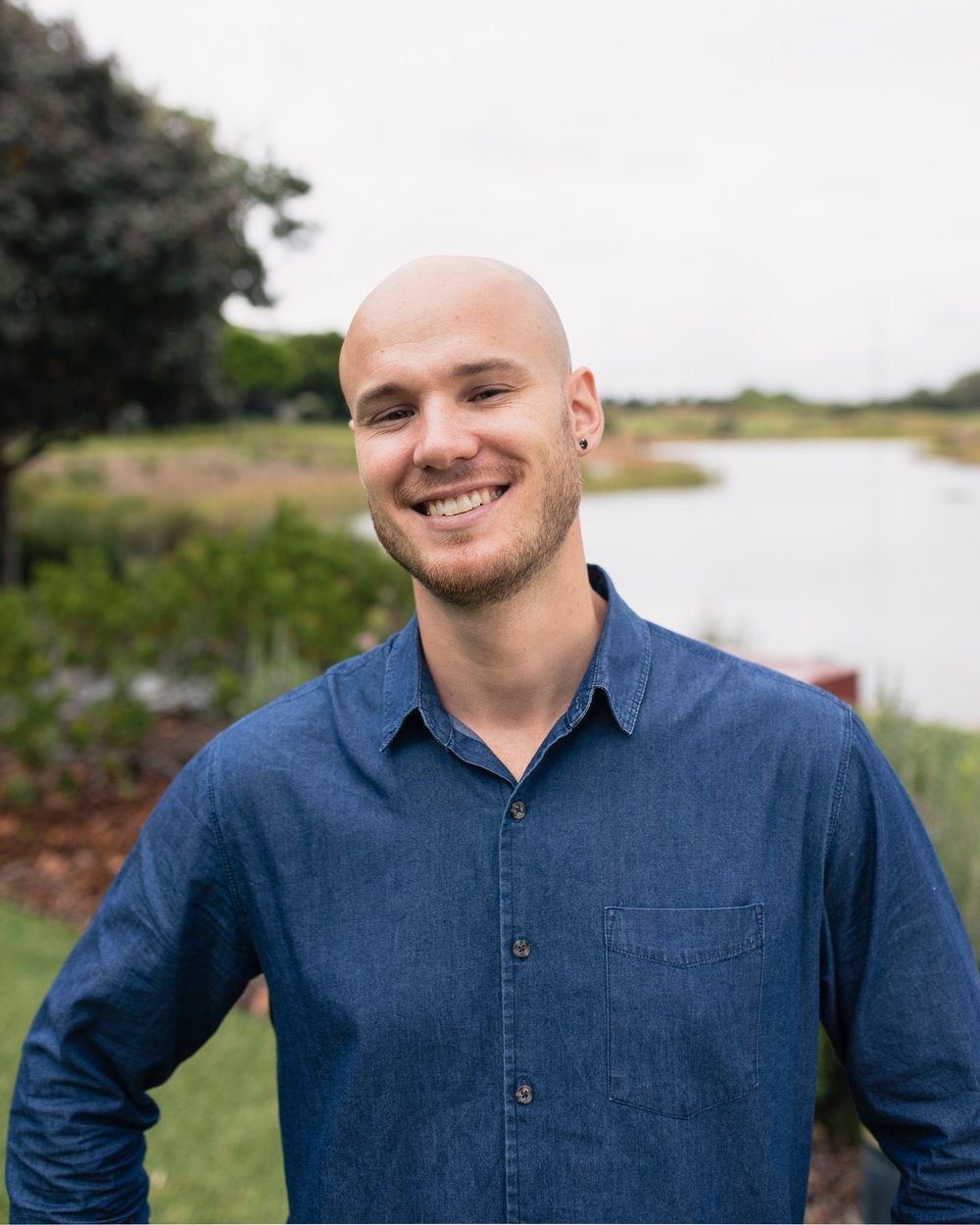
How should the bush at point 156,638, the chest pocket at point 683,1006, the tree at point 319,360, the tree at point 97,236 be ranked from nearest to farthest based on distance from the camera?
the chest pocket at point 683,1006, the bush at point 156,638, the tree at point 319,360, the tree at point 97,236

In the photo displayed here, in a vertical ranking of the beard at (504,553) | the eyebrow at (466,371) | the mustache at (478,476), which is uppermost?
the eyebrow at (466,371)

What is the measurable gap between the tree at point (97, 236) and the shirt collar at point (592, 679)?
10235mm

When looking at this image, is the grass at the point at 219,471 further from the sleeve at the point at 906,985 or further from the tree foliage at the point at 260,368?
the sleeve at the point at 906,985

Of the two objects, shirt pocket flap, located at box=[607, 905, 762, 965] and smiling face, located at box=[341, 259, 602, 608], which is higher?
smiling face, located at box=[341, 259, 602, 608]

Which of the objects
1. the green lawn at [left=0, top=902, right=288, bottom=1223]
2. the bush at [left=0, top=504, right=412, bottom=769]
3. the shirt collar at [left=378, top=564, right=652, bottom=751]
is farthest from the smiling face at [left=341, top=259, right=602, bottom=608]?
the bush at [left=0, top=504, right=412, bottom=769]

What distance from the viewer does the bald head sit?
157cm

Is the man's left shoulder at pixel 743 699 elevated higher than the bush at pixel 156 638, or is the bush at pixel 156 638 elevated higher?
the man's left shoulder at pixel 743 699

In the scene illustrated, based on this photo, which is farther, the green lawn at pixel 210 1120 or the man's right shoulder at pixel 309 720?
the green lawn at pixel 210 1120

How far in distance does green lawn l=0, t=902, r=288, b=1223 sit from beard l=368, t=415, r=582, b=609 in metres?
2.45

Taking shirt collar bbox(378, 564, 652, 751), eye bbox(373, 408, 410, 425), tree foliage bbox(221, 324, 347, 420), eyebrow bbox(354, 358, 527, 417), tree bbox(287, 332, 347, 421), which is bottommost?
shirt collar bbox(378, 564, 652, 751)

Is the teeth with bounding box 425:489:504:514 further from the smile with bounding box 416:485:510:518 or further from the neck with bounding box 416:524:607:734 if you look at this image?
the neck with bounding box 416:524:607:734

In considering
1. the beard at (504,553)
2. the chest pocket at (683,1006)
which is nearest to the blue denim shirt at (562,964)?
the chest pocket at (683,1006)

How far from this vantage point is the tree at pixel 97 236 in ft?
35.3

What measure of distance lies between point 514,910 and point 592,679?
334 mm
